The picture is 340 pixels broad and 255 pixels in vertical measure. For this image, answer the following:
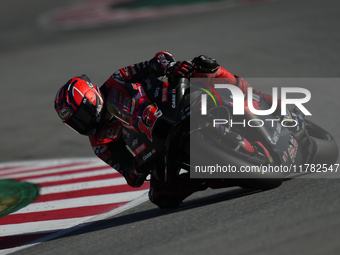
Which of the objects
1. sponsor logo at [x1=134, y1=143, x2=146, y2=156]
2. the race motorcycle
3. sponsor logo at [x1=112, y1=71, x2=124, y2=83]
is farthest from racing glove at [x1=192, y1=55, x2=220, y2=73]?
sponsor logo at [x1=134, y1=143, x2=146, y2=156]

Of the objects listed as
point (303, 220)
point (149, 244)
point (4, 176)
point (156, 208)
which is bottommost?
point (4, 176)

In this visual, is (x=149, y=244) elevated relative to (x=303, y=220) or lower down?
lower down

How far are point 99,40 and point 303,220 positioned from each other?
1445 centimetres

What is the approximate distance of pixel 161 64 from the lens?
4.15 metres

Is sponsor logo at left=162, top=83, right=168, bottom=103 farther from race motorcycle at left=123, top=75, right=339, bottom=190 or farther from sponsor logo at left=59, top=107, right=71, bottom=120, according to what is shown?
sponsor logo at left=59, top=107, right=71, bottom=120

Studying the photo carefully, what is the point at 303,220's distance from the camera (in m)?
2.71

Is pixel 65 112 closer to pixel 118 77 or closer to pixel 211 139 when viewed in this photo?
pixel 118 77

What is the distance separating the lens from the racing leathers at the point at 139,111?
3693 millimetres

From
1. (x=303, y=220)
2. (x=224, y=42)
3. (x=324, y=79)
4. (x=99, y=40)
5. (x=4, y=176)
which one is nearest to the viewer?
(x=303, y=220)

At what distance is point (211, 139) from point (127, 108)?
791 millimetres

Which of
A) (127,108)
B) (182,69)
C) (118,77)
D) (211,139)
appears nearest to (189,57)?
(118,77)

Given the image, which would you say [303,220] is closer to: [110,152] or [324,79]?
[110,152]

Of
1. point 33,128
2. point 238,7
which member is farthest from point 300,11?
point 33,128

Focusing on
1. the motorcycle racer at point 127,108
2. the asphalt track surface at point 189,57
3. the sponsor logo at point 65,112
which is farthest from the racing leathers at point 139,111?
the sponsor logo at point 65,112
